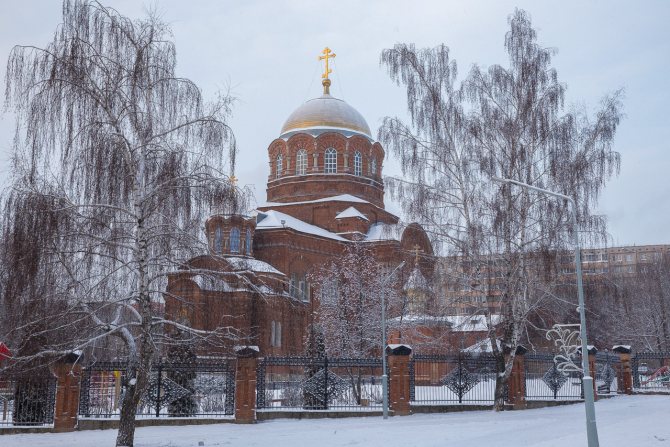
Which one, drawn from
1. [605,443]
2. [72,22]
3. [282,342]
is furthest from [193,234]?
[282,342]

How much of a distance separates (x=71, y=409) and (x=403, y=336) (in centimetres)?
2109

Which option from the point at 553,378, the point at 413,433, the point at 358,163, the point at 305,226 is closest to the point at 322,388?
the point at 413,433

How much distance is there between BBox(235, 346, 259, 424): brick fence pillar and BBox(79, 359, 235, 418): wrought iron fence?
1.62ft

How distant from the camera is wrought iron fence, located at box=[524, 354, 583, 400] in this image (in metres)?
22.7

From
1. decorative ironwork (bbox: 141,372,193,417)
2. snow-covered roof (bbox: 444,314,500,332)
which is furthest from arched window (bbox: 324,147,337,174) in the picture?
decorative ironwork (bbox: 141,372,193,417)

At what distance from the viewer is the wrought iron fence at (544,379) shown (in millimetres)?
22703

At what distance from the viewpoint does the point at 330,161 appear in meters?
46.1

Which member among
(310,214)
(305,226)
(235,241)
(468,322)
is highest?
(310,214)

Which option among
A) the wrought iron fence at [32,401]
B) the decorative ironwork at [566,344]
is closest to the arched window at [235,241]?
the wrought iron fence at [32,401]

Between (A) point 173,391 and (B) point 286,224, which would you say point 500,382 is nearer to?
(A) point 173,391

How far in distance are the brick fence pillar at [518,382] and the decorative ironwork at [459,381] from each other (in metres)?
1.20

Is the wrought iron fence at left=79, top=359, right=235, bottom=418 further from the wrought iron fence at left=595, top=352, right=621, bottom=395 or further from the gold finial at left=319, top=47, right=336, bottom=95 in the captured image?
the gold finial at left=319, top=47, right=336, bottom=95

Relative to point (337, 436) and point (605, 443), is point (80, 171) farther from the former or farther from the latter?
point (605, 443)

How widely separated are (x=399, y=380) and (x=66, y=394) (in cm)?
847
